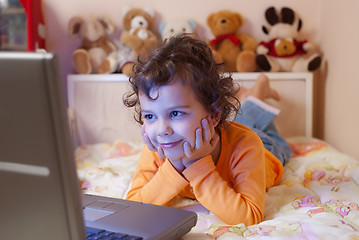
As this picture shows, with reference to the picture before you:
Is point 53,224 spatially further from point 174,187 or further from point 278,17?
point 278,17

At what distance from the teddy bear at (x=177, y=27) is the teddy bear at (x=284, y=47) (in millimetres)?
355

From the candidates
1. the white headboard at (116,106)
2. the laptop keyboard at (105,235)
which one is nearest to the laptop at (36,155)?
the laptop keyboard at (105,235)

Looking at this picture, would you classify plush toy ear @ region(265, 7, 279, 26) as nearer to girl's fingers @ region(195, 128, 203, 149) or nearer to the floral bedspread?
the floral bedspread

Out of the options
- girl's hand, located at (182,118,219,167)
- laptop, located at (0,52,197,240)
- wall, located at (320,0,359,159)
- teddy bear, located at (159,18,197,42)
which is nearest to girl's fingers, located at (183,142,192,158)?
girl's hand, located at (182,118,219,167)

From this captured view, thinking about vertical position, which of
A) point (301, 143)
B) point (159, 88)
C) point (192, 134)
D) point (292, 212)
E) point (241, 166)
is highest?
point (159, 88)

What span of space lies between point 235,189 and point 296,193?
239mm

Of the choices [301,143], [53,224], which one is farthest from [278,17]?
[53,224]

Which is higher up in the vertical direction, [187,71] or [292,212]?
[187,71]

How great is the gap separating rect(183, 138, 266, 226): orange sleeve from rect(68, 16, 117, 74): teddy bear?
4.11 ft

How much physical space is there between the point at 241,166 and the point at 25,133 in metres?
0.65

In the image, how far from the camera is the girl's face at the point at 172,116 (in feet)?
3.04

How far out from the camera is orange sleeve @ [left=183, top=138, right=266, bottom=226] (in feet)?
3.15

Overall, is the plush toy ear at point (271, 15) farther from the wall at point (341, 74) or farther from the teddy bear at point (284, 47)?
the wall at point (341, 74)

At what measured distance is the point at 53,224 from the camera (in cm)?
52
